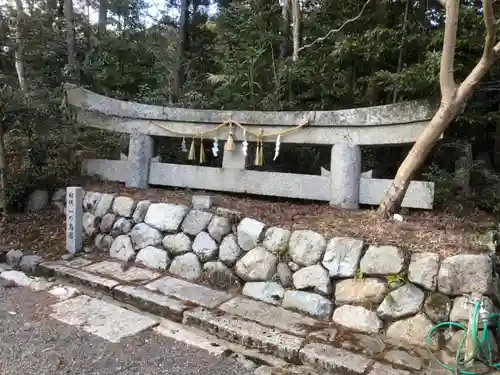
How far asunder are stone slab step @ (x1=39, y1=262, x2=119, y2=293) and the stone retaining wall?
594mm

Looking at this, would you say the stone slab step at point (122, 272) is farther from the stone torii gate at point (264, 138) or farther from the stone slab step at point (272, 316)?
the stone torii gate at point (264, 138)

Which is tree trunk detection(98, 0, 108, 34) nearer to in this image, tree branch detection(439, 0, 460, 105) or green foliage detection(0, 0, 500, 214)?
green foliage detection(0, 0, 500, 214)

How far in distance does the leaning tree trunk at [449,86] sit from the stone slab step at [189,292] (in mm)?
2168

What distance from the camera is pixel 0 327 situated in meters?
3.51

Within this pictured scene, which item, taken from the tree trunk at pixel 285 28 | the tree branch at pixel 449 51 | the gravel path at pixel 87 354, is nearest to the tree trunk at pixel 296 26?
the tree trunk at pixel 285 28

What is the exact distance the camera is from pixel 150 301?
3.97 metres

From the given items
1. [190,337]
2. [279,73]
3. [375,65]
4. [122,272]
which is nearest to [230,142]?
[279,73]

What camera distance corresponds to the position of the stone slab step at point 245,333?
10.4 feet

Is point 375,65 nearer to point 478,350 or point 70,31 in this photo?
point 478,350

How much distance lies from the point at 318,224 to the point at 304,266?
520mm

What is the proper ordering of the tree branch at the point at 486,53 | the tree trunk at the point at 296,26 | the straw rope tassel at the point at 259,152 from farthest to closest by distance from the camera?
the tree trunk at the point at 296,26
the straw rope tassel at the point at 259,152
the tree branch at the point at 486,53

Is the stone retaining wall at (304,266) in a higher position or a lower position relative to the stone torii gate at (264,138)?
lower

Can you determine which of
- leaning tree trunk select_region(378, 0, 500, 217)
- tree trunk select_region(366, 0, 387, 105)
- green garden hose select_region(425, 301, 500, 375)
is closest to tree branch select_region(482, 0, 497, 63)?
leaning tree trunk select_region(378, 0, 500, 217)

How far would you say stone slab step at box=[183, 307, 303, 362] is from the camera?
316 cm
